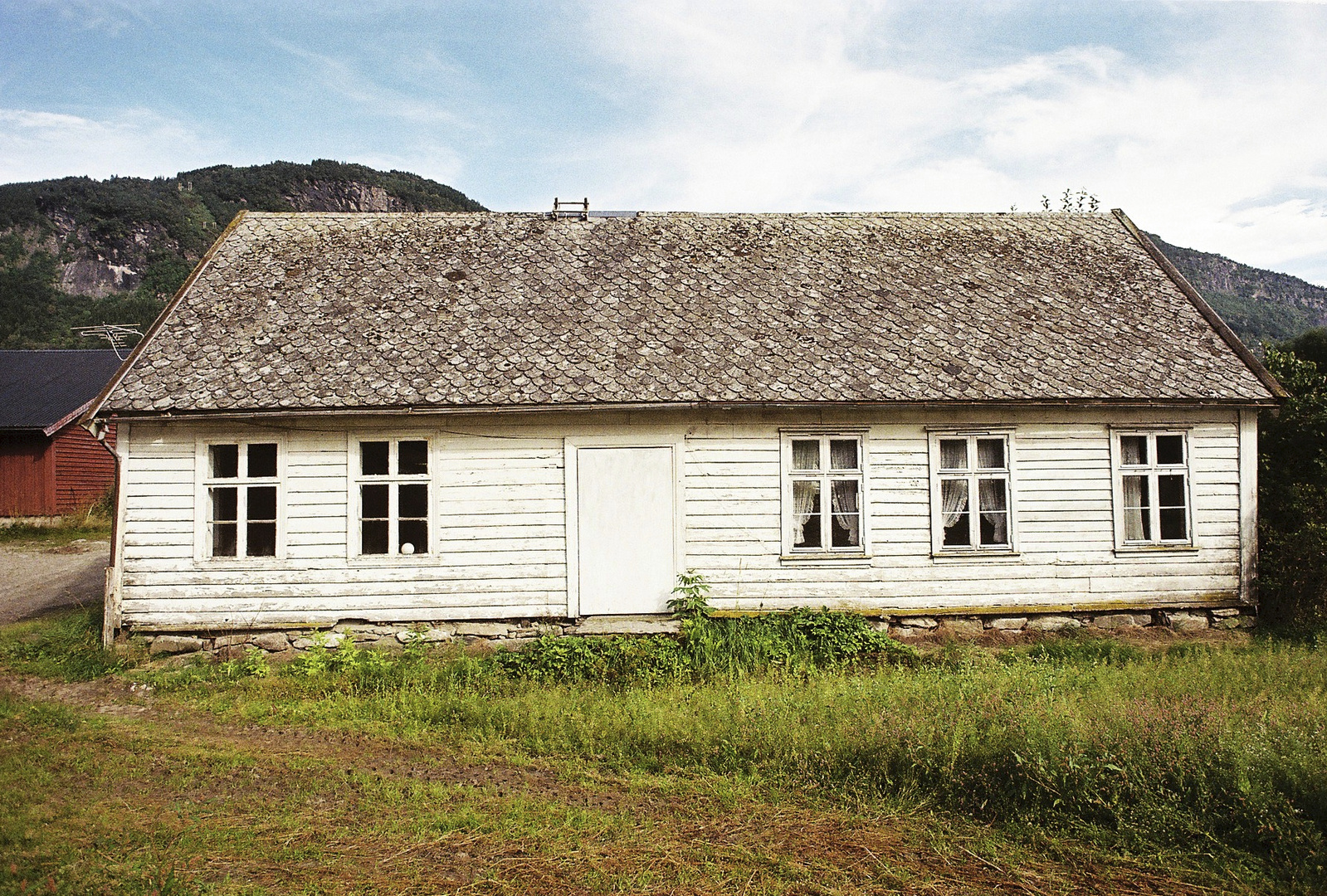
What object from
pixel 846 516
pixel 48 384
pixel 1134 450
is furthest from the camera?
pixel 48 384

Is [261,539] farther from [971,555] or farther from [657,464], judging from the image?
[971,555]

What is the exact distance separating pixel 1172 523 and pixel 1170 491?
0.44 m

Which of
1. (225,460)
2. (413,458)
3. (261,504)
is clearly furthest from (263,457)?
(413,458)

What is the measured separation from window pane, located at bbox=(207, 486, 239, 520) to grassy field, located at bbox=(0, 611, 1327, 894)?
2.51 m

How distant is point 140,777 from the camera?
6.55 m

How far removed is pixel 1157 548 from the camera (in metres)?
11.0

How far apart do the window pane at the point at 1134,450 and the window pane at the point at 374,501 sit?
998 centimetres

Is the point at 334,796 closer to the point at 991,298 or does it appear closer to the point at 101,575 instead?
the point at 991,298

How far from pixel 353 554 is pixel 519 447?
2494mm

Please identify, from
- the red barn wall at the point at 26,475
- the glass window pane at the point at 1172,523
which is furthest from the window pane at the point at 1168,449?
the red barn wall at the point at 26,475

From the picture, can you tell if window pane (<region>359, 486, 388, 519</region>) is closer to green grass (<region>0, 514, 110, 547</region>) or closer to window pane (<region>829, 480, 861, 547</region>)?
window pane (<region>829, 480, 861, 547</region>)

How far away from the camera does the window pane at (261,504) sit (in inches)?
451

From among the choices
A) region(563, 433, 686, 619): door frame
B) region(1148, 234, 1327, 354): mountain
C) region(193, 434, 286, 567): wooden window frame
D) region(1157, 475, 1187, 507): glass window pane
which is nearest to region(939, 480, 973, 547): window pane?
region(1157, 475, 1187, 507): glass window pane

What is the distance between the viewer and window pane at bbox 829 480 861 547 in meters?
10.8
